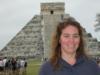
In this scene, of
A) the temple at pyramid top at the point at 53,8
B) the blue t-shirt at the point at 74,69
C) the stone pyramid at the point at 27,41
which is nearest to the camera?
the blue t-shirt at the point at 74,69

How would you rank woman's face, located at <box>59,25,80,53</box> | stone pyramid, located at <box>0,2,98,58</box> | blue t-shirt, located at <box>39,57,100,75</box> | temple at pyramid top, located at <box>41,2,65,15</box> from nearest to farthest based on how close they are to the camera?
blue t-shirt, located at <box>39,57,100,75</box>, woman's face, located at <box>59,25,80,53</box>, stone pyramid, located at <box>0,2,98,58</box>, temple at pyramid top, located at <box>41,2,65,15</box>

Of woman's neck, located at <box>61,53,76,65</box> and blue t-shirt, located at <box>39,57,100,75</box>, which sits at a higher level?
woman's neck, located at <box>61,53,76,65</box>

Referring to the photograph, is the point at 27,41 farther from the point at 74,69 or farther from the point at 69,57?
the point at 74,69

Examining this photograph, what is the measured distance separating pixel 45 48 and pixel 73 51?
87.9 metres

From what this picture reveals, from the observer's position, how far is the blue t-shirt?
606cm

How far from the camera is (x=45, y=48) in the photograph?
9406 cm

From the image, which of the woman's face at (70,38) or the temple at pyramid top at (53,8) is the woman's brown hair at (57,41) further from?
the temple at pyramid top at (53,8)

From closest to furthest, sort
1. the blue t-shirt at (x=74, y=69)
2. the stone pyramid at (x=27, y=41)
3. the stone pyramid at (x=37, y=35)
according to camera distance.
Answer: the blue t-shirt at (x=74, y=69) < the stone pyramid at (x=37, y=35) < the stone pyramid at (x=27, y=41)

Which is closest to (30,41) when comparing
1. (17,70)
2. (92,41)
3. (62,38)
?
(92,41)

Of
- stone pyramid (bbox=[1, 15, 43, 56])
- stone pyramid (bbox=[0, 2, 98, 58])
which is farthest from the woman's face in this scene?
stone pyramid (bbox=[1, 15, 43, 56])

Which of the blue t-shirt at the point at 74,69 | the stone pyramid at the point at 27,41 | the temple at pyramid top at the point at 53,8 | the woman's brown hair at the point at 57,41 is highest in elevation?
the woman's brown hair at the point at 57,41

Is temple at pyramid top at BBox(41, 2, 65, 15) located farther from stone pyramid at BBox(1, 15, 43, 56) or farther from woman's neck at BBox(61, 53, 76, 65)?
woman's neck at BBox(61, 53, 76, 65)

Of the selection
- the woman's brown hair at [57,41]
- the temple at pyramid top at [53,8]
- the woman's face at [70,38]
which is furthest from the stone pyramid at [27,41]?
the woman's face at [70,38]

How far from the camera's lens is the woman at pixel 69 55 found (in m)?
6.09
